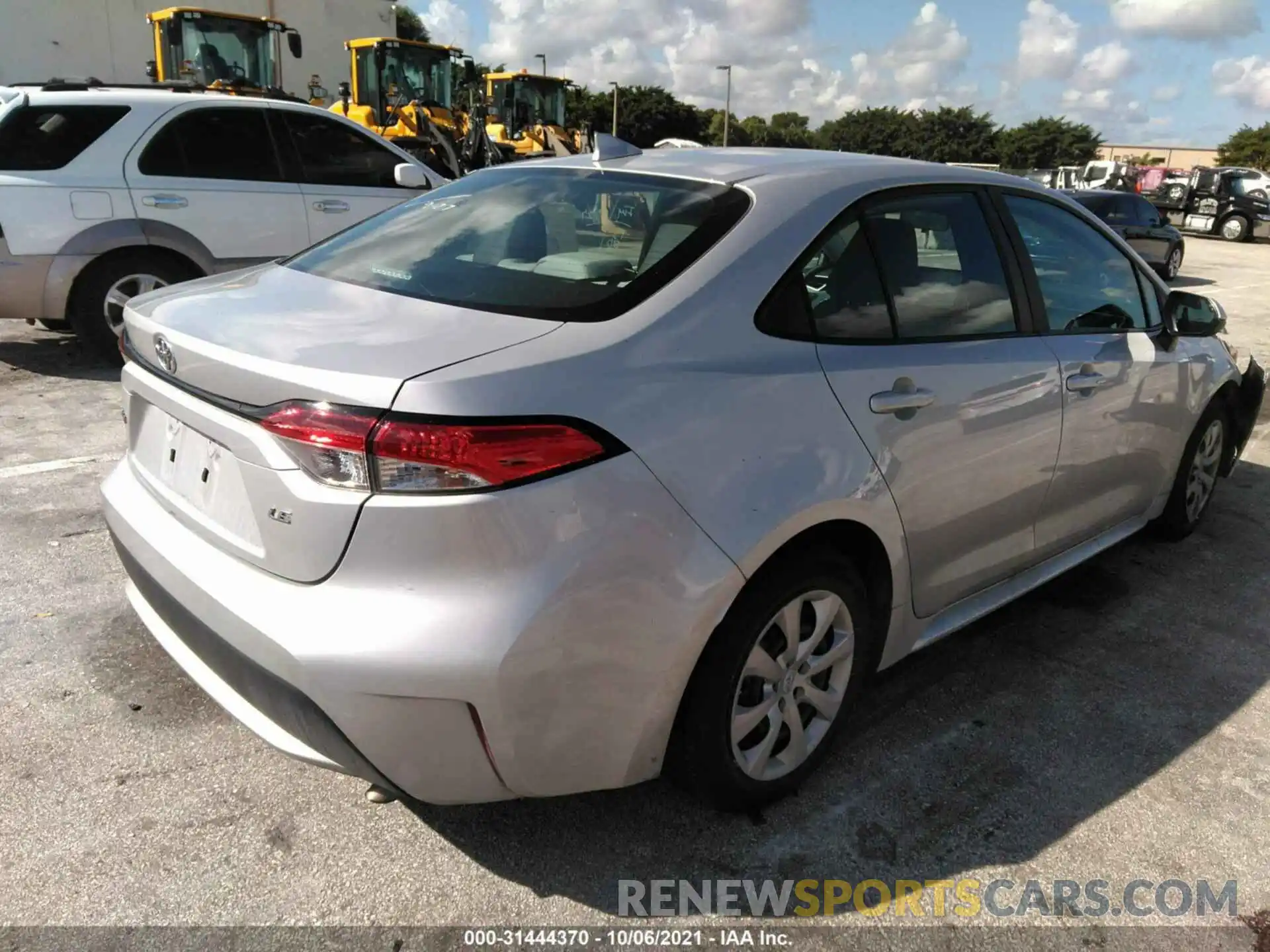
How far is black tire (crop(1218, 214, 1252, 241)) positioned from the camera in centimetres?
2678

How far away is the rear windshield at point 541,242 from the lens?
229cm

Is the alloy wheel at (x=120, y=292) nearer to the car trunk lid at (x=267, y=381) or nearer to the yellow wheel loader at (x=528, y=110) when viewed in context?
the car trunk lid at (x=267, y=381)

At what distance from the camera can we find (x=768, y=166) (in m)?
2.78

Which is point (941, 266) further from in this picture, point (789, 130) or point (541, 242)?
point (789, 130)

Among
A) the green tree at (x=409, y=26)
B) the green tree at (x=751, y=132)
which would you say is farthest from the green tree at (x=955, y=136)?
the green tree at (x=409, y=26)

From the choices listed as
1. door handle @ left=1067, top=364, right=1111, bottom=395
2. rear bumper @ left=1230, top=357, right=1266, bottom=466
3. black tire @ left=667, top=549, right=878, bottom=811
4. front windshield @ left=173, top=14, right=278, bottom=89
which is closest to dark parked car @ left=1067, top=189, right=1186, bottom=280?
rear bumper @ left=1230, top=357, right=1266, bottom=466

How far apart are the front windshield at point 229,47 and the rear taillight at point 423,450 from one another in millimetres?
18660

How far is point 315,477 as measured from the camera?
6.28 ft

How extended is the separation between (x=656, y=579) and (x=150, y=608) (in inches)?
55.3

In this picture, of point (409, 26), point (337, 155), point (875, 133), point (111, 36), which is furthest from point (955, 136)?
point (337, 155)

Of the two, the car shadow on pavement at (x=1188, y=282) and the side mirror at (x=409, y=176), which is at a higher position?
the side mirror at (x=409, y=176)

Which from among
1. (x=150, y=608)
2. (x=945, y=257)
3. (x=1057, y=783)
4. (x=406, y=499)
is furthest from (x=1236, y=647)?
(x=150, y=608)

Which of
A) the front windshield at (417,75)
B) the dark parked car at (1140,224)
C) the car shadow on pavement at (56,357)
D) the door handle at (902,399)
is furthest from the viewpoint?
the front windshield at (417,75)

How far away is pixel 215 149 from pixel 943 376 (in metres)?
5.86
